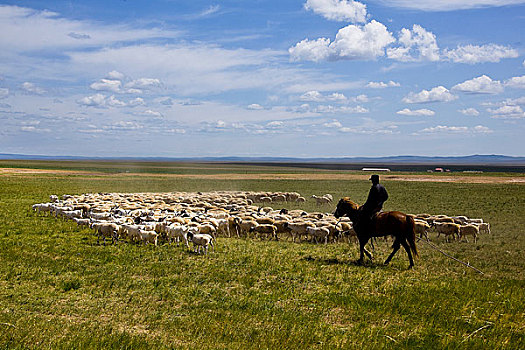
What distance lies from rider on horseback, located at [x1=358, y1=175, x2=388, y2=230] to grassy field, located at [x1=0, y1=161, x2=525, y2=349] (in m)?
1.37

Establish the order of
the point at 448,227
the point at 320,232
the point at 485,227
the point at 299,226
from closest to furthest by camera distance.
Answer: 1. the point at 320,232
2. the point at 299,226
3. the point at 448,227
4. the point at 485,227

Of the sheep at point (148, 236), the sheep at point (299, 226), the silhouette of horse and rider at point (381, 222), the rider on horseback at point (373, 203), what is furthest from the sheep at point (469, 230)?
the sheep at point (148, 236)

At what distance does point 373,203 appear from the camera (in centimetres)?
1322

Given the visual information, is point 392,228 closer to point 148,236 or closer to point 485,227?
point 148,236

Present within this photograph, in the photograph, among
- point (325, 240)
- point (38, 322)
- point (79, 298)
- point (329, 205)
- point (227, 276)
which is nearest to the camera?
point (38, 322)

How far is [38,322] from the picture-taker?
7.99 metres

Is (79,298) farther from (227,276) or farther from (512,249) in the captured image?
(512,249)

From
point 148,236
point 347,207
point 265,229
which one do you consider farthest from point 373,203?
point 148,236

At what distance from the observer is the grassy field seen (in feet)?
25.1

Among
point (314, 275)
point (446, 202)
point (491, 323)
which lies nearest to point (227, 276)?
point (314, 275)

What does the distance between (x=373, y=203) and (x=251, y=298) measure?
17.5 feet

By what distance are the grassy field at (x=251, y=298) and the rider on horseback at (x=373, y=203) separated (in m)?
1.37

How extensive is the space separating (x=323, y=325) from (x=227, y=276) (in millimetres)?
3953

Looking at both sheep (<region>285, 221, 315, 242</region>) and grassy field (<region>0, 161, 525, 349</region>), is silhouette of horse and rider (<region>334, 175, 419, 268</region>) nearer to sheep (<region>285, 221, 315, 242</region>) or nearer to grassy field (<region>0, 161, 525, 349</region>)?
grassy field (<region>0, 161, 525, 349</region>)
